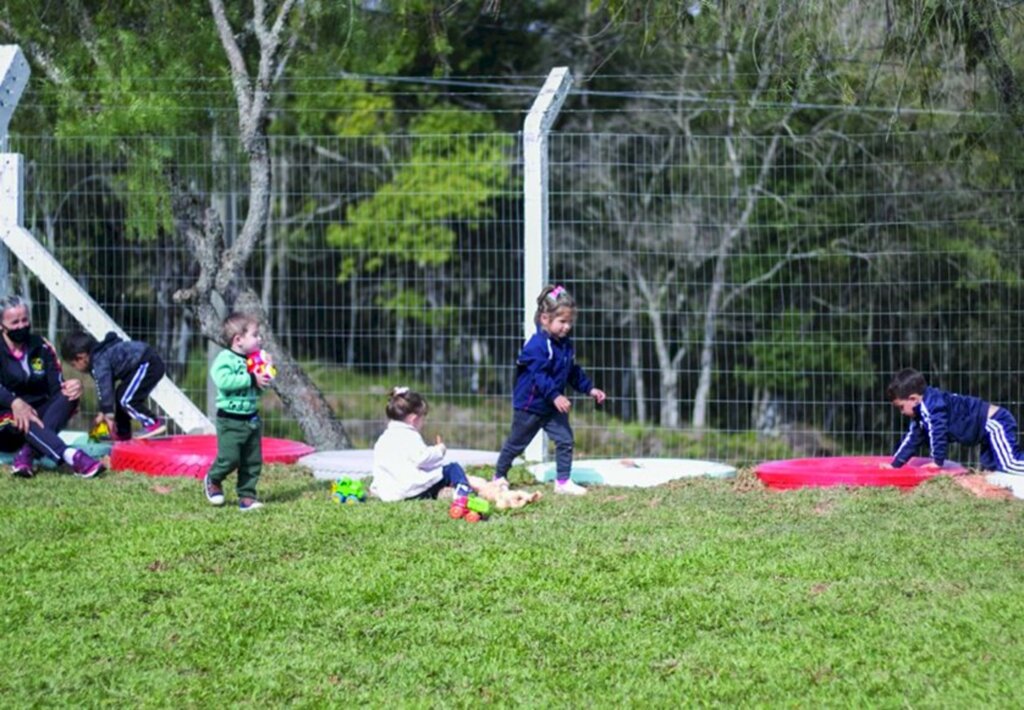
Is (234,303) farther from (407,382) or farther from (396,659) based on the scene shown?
(396,659)

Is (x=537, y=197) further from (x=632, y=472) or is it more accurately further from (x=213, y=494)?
(x=213, y=494)

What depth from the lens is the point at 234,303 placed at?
35.8ft

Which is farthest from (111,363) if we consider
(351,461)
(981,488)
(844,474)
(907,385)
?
(981,488)

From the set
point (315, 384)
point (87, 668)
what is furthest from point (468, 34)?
point (87, 668)

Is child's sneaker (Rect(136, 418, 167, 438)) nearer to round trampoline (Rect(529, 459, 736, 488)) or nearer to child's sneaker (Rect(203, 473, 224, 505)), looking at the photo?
child's sneaker (Rect(203, 473, 224, 505))

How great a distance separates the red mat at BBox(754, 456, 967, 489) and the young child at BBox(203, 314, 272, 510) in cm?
320

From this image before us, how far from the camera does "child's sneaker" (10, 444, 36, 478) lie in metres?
8.76

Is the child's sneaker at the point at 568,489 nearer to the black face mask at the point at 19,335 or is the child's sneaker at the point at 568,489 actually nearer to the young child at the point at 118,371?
the young child at the point at 118,371

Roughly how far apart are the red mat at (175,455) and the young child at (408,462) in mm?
1536

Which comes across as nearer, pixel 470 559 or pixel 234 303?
pixel 470 559

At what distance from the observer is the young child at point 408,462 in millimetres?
7875

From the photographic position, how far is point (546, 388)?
8328 mm

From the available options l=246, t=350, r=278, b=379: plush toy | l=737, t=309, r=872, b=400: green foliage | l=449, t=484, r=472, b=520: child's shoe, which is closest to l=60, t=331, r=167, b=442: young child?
l=246, t=350, r=278, b=379: plush toy

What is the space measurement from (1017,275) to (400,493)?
530 cm
